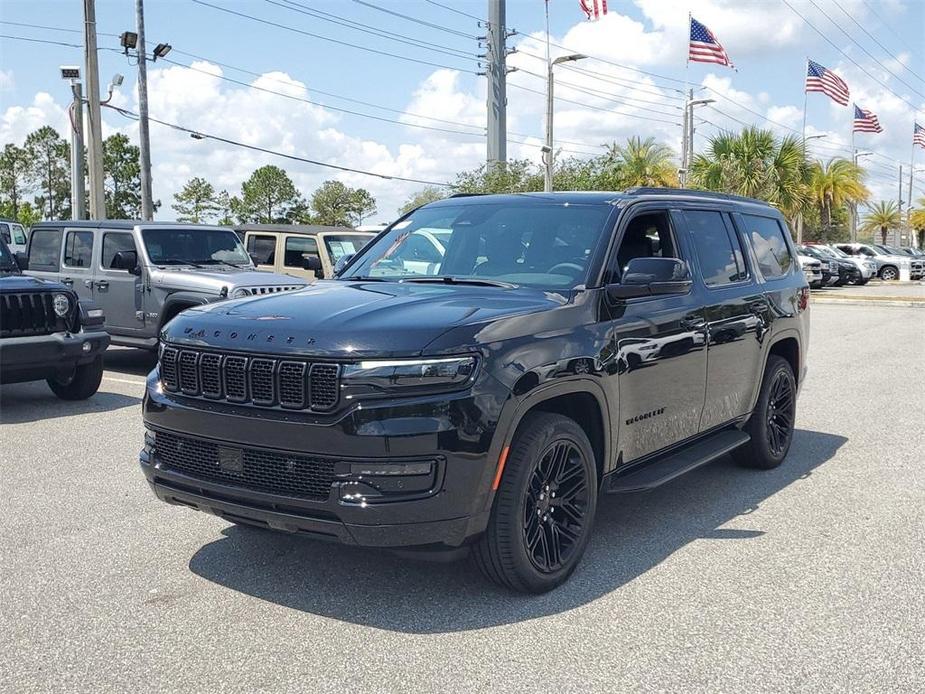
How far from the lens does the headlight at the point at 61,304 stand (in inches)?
358

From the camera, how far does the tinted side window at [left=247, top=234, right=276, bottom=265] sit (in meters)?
15.3

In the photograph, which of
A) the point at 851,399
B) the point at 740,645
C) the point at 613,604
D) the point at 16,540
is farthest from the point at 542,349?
the point at 851,399

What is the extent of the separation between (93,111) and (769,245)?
19.3 metres

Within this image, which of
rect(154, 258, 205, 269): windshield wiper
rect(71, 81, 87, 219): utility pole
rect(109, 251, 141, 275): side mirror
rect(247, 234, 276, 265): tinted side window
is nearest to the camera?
rect(109, 251, 141, 275): side mirror

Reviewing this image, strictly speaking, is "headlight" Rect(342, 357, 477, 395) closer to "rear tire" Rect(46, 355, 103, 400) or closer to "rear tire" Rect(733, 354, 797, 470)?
"rear tire" Rect(733, 354, 797, 470)

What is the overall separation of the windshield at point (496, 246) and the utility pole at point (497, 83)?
150 ft

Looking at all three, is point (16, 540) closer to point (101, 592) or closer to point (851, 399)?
point (101, 592)

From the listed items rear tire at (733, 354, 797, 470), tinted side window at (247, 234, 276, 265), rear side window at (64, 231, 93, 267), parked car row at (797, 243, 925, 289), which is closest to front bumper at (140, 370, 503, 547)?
rear tire at (733, 354, 797, 470)

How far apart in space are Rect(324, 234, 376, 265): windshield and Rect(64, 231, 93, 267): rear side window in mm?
3651

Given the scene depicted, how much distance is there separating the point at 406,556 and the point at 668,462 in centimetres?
198

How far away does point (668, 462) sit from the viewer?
18.0 ft

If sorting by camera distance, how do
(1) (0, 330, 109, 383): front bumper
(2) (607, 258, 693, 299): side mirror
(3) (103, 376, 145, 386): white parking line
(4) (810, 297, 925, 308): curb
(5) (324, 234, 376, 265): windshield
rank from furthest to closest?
(4) (810, 297, 925, 308): curb
(5) (324, 234, 376, 265): windshield
(3) (103, 376, 145, 386): white parking line
(1) (0, 330, 109, 383): front bumper
(2) (607, 258, 693, 299): side mirror

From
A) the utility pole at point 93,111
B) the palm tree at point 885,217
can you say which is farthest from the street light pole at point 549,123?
the palm tree at point 885,217

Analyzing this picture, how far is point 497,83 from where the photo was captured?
51469 mm
